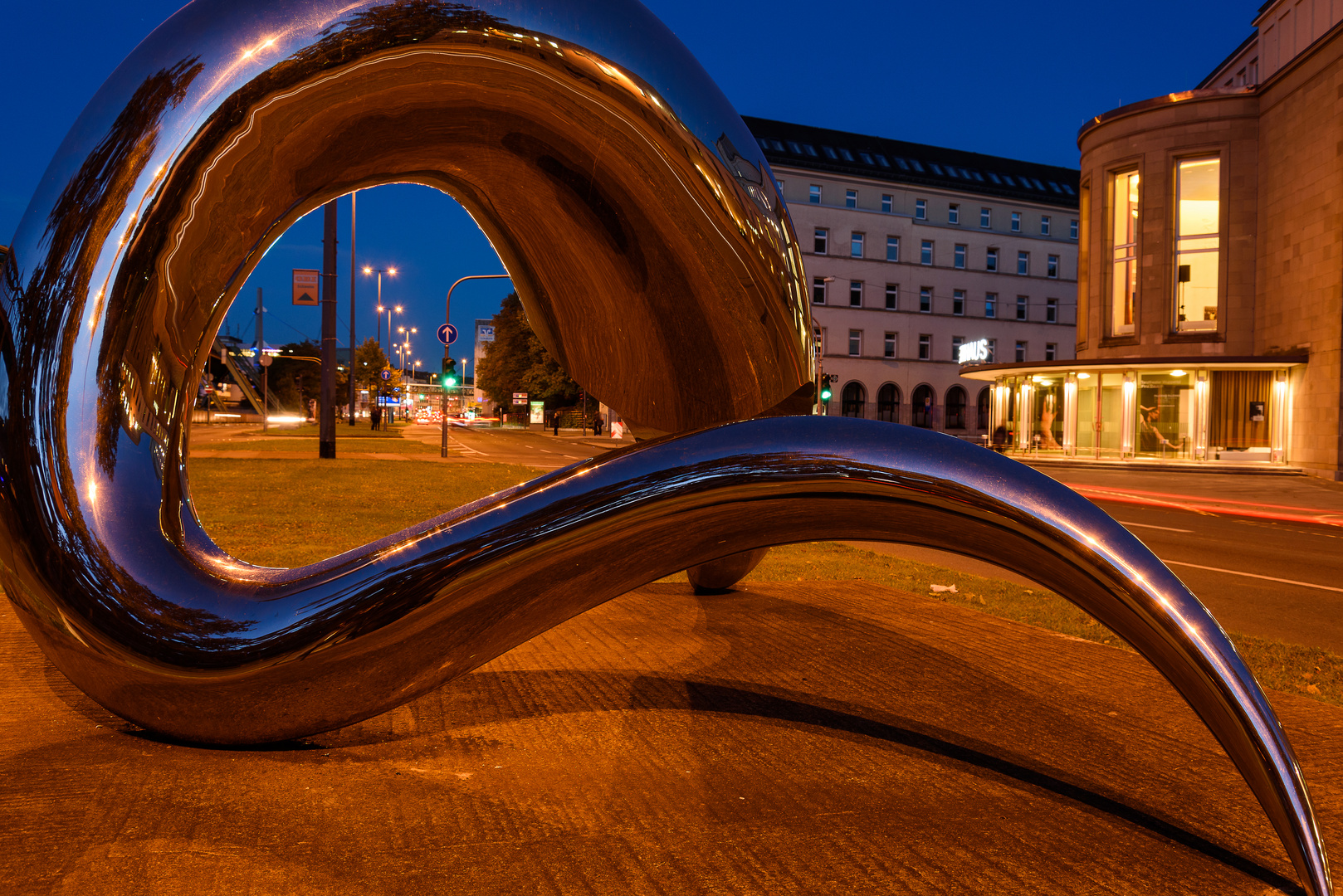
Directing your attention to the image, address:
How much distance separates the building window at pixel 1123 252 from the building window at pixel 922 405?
25.9 metres

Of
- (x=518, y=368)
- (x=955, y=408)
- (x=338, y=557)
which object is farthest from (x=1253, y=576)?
(x=518, y=368)

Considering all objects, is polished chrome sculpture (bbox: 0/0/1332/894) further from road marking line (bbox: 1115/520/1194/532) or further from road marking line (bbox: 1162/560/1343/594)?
road marking line (bbox: 1115/520/1194/532)

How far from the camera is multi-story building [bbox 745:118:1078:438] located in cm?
5612

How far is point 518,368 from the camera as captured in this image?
241 feet

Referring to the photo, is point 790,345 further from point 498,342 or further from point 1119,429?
point 498,342

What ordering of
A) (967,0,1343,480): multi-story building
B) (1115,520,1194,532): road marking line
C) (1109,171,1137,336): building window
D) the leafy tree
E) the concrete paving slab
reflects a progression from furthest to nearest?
the leafy tree
(1109,171,1137,336): building window
(967,0,1343,480): multi-story building
(1115,520,1194,532): road marking line
the concrete paving slab

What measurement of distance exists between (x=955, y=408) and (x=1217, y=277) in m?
32.0

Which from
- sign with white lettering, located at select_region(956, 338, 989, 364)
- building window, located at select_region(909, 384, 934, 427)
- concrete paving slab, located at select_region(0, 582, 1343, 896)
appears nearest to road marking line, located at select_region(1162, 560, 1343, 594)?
concrete paving slab, located at select_region(0, 582, 1343, 896)

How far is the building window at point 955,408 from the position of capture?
59.9 meters

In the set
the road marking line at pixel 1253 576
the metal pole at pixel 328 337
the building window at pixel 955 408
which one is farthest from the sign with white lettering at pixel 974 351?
the road marking line at pixel 1253 576

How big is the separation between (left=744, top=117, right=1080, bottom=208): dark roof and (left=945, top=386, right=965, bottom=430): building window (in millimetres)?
13567

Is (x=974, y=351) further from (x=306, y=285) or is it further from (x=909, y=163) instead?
(x=306, y=285)

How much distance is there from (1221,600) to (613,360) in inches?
230

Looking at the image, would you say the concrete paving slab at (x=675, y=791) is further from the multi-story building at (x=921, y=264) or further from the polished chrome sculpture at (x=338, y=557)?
the multi-story building at (x=921, y=264)
